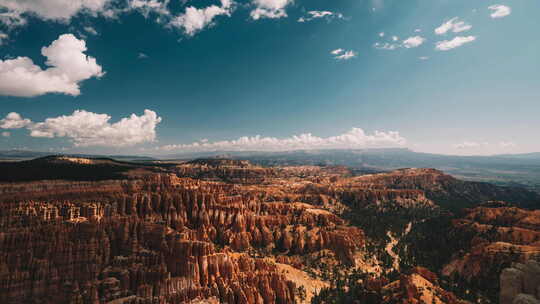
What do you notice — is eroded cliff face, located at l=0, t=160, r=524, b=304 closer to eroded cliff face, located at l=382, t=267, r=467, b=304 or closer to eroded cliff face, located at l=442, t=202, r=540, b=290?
eroded cliff face, located at l=382, t=267, r=467, b=304

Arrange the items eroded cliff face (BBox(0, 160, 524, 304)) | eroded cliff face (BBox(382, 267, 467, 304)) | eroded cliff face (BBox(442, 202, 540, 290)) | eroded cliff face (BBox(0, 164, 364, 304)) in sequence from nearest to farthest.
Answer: eroded cliff face (BBox(0, 164, 364, 304)) < eroded cliff face (BBox(0, 160, 524, 304)) < eroded cliff face (BBox(382, 267, 467, 304)) < eroded cliff face (BBox(442, 202, 540, 290))

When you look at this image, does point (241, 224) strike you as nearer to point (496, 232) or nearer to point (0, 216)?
point (0, 216)

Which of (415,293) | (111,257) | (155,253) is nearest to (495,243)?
(415,293)

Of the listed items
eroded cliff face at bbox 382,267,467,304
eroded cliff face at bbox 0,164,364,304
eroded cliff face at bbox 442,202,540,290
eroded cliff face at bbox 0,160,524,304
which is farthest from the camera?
eroded cliff face at bbox 442,202,540,290

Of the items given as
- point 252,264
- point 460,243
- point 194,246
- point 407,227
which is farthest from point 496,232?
Result: point 194,246

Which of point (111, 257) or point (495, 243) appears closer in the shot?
point (111, 257)

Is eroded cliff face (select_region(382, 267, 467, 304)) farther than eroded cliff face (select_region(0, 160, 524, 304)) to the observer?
Yes

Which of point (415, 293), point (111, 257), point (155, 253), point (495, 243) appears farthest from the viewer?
point (495, 243)

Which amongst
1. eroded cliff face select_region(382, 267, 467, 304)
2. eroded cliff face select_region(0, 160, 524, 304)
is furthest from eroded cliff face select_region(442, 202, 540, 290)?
eroded cliff face select_region(382, 267, 467, 304)

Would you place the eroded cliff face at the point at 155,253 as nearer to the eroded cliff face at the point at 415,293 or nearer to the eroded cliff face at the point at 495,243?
the eroded cliff face at the point at 415,293

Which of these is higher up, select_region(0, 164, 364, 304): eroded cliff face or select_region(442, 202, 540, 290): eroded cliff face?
select_region(0, 164, 364, 304): eroded cliff face

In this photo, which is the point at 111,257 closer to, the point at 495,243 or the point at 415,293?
the point at 415,293
